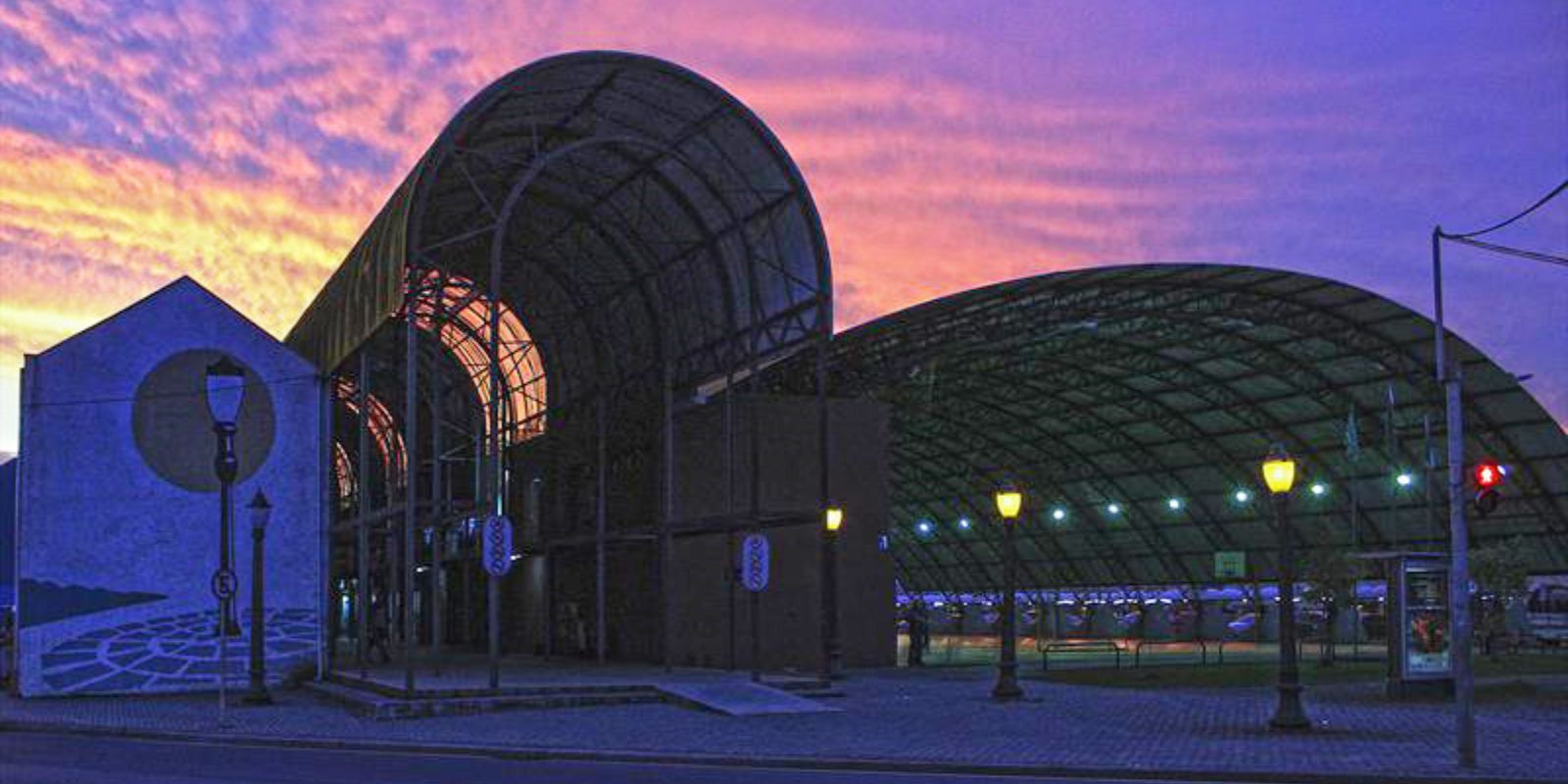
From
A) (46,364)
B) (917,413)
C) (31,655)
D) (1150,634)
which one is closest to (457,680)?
(31,655)

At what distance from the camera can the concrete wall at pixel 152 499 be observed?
3347cm

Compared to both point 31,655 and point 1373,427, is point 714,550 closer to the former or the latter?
point 31,655

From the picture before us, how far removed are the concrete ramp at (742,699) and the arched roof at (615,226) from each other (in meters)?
8.64

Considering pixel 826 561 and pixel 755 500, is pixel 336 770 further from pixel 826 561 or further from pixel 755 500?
pixel 826 561

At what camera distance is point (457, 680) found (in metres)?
31.3

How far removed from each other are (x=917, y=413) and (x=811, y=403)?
32.5 m

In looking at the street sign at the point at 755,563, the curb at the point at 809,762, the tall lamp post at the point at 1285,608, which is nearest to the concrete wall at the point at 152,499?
the curb at the point at 809,762

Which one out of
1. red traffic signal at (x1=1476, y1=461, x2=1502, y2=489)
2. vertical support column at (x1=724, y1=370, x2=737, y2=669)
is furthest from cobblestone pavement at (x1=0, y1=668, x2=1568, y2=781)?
vertical support column at (x1=724, y1=370, x2=737, y2=669)

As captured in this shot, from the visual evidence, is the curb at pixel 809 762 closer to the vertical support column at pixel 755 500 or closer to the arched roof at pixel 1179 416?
the vertical support column at pixel 755 500

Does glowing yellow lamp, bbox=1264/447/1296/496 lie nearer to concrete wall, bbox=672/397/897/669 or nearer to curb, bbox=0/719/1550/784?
curb, bbox=0/719/1550/784

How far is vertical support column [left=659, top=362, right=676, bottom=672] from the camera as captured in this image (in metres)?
36.1

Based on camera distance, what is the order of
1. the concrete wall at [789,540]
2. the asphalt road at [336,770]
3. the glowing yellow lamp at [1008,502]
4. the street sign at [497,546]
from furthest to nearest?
the concrete wall at [789,540] < the glowing yellow lamp at [1008,502] < the street sign at [497,546] < the asphalt road at [336,770]

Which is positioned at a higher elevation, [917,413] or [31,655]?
[917,413]

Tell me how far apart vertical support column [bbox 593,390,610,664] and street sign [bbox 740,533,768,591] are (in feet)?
32.6
